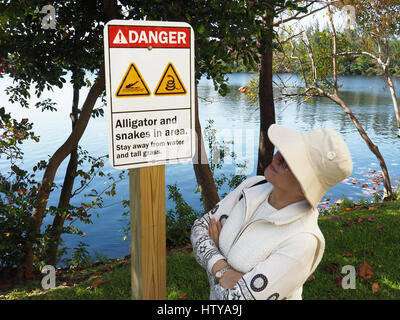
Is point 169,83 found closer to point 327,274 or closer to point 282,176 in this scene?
point 282,176

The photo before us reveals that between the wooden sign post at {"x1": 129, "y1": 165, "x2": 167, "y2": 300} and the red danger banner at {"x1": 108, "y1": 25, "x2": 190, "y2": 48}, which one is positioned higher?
the red danger banner at {"x1": 108, "y1": 25, "x2": 190, "y2": 48}

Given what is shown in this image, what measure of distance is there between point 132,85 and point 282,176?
99 centimetres

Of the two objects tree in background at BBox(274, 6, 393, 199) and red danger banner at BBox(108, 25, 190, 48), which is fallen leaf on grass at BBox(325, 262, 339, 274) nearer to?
red danger banner at BBox(108, 25, 190, 48)

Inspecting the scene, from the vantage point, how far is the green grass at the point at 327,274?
15.4 ft

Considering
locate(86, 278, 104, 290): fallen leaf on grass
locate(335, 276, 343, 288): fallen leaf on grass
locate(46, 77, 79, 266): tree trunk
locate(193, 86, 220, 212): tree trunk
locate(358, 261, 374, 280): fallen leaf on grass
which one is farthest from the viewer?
locate(193, 86, 220, 212): tree trunk

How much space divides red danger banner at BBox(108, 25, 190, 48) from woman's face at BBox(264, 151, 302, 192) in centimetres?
88

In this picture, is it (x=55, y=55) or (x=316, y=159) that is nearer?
(x=316, y=159)

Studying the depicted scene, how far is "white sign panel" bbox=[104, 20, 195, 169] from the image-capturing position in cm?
220

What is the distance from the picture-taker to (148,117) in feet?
7.63

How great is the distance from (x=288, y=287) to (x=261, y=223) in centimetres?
38

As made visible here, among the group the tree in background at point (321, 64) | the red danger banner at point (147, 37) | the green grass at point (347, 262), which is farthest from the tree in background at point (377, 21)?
the red danger banner at point (147, 37)

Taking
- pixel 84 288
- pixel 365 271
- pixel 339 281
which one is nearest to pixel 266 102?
pixel 365 271

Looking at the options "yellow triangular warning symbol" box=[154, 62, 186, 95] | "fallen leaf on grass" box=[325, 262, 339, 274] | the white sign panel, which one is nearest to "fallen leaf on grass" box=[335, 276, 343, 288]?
"fallen leaf on grass" box=[325, 262, 339, 274]

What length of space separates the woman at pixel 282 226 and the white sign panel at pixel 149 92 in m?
0.55
